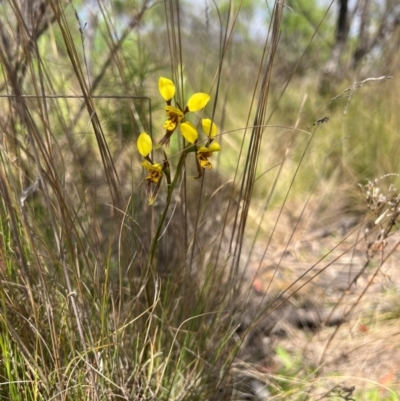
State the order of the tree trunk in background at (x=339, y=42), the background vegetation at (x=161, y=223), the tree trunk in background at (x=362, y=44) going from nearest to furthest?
the background vegetation at (x=161, y=223) < the tree trunk in background at (x=362, y=44) < the tree trunk in background at (x=339, y=42)

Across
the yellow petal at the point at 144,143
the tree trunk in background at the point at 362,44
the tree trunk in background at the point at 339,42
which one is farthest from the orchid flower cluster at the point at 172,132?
the tree trunk in background at the point at 339,42

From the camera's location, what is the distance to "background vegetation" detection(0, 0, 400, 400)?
0.81 meters

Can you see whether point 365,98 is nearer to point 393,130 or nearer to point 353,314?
point 393,130

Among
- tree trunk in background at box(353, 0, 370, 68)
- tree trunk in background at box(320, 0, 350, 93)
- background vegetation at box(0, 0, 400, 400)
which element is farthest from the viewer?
tree trunk in background at box(320, 0, 350, 93)

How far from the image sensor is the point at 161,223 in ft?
2.50

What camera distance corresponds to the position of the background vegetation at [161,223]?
0.81 metres

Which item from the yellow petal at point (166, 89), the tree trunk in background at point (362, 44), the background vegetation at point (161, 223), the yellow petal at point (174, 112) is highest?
the tree trunk in background at point (362, 44)

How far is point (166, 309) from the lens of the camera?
990mm

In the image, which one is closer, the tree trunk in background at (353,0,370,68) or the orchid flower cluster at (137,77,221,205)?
the orchid flower cluster at (137,77,221,205)

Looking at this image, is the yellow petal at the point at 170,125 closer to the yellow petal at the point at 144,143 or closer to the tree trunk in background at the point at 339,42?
the yellow petal at the point at 144,143

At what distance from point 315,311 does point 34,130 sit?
1.23 metres

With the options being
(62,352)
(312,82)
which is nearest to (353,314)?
(62,352)

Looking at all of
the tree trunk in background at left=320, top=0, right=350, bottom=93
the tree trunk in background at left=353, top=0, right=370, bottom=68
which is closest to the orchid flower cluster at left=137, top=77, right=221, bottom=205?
the tree trunk in background at left=353, top=0, right=370, bottom=68

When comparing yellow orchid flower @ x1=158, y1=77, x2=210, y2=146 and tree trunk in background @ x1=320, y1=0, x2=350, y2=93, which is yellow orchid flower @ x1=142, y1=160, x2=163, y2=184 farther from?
tree trunk in background @ x1=320, y1=0, x2=350, y2=93
